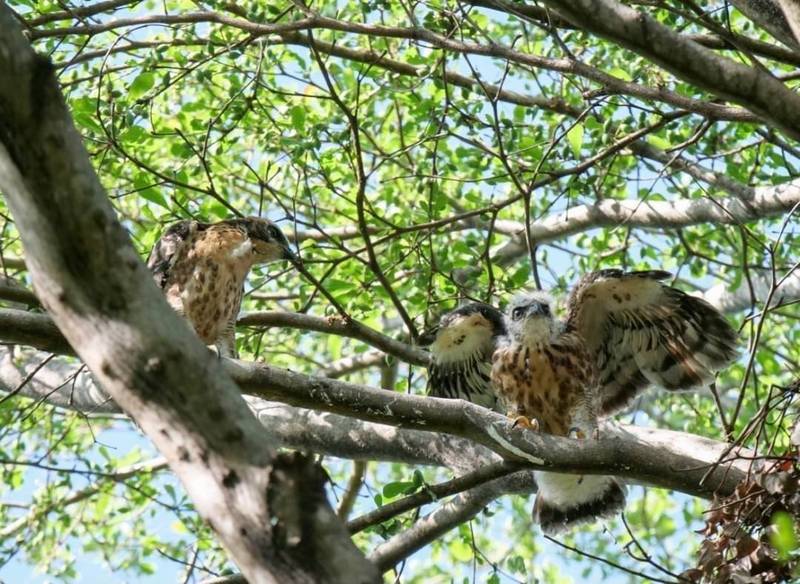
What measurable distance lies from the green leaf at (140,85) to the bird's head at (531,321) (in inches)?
94.7

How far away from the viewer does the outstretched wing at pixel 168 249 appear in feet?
22.3

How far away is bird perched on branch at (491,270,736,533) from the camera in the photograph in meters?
6.22

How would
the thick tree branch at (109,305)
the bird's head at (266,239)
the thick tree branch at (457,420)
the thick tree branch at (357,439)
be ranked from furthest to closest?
the bird's head at (266,239) → the thick tree branch at (357,439) → the thick tree branch at (457,420) → the thick tree branch at (109,305)

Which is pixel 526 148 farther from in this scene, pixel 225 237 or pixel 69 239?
pixel 69 239

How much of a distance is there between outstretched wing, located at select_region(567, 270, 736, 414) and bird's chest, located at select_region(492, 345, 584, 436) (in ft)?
1.12

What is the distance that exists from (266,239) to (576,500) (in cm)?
232

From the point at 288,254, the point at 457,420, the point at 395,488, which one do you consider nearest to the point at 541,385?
the point at 395,488

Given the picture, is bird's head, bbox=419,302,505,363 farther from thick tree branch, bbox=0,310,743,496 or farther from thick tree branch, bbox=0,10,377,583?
thick tree branch, bbox=0,10,377,583

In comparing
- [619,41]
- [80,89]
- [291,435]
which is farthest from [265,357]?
[619,41]

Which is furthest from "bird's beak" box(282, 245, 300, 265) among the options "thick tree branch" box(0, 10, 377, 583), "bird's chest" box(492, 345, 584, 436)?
"thick tree branch" box(0, 10, 377, 583)

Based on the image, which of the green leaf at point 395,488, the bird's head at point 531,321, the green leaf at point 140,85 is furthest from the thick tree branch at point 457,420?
the green leaf at point 140,85

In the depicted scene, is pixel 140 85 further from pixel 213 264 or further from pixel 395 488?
pixel 395 488

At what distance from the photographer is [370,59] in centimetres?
740

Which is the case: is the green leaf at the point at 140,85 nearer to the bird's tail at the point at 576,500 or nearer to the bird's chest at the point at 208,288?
the bird's chest at the point at 208,288
